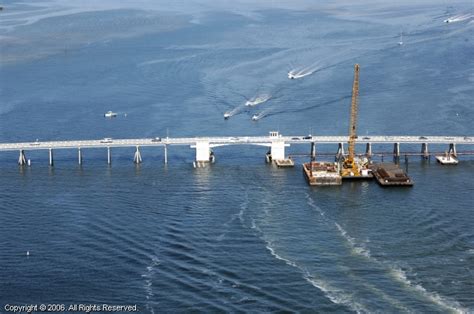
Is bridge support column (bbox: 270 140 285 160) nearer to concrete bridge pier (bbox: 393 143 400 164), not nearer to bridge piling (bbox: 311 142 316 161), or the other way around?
bridge piling (bbox: 311 142 316 161)

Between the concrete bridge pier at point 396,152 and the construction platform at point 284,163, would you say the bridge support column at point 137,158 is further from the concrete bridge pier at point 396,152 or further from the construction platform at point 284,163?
the concrete bridge pier at point 396,152

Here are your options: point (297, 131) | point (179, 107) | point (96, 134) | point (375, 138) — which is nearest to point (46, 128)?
point (96, 134)

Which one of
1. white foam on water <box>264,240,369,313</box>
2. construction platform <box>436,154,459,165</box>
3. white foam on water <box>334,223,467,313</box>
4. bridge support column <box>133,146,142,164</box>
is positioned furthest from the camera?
bridge support column <box>133,146,142,164</box>

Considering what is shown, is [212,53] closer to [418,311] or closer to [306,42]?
[306,42]

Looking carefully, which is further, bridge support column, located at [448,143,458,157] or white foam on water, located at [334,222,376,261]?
bridge support column, located at [448,143,458,157]

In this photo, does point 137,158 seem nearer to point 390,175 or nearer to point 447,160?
point 390,175

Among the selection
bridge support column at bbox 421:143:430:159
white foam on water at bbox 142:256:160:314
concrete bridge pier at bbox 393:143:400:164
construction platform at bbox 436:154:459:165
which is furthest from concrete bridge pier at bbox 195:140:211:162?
white foam on water at bbox 142:256:160:314
